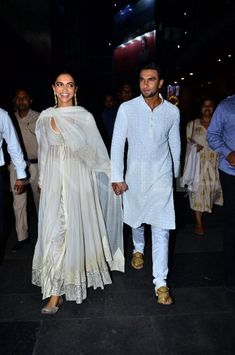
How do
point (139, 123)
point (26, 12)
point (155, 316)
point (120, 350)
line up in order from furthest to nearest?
1. point (26, 12)
2. point (139, 123)
3. point (155, 316)
4. point (120, 350)

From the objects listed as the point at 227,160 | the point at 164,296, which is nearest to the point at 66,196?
the point at 164,296

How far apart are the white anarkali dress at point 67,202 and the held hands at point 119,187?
240mm

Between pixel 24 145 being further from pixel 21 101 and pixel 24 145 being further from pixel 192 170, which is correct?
pixel 192 170

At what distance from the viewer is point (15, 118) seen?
4453 millimetres

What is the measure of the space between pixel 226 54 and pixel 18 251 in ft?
30.1

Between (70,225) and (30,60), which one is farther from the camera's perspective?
(30,60)

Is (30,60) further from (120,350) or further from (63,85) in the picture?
(120,350)

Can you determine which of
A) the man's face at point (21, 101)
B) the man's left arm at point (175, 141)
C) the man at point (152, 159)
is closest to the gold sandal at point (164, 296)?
the man at point (152, 159)

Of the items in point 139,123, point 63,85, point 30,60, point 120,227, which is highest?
point 30,60

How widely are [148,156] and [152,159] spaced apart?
0.05 meters

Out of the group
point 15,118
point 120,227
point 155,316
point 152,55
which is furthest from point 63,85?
point 152,55

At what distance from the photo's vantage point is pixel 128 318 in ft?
9.30

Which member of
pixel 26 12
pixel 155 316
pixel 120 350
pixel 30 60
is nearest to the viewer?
pixel 120 350

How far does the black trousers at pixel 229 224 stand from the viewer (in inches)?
124
